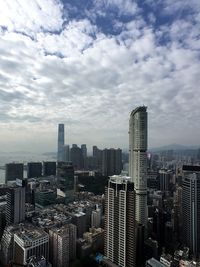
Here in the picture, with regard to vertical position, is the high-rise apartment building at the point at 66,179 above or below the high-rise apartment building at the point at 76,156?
below

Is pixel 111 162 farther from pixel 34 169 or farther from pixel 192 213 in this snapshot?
pixel 192 213

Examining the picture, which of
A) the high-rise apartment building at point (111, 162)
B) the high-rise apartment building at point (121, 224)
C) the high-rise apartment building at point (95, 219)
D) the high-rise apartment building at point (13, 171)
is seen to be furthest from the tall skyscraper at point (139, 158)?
the high-rise apartment building at point (13, 171)

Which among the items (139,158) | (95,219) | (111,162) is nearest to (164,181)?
(111,162)

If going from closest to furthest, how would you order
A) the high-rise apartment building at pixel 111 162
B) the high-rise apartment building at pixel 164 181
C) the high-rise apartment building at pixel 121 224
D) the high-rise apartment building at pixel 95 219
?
the high-rise apartment building at pixel 121 224, the high-rise apartment building at pixel 95 219, the high-rise apartment building at pixel 164 181, the high-rise apartment building at pixel 111 162

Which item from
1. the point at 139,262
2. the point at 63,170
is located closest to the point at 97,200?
the point at 63,170

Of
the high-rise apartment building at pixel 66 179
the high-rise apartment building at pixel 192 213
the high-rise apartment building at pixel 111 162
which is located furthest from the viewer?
the high-rise apartment building at pixel 111 162

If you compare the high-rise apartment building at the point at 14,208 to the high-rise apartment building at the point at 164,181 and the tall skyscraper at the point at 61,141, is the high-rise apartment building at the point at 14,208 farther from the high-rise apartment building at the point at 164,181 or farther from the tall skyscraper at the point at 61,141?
the tall skyscraper at the point at 61,141

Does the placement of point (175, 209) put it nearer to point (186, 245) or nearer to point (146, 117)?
point (186, 245)
